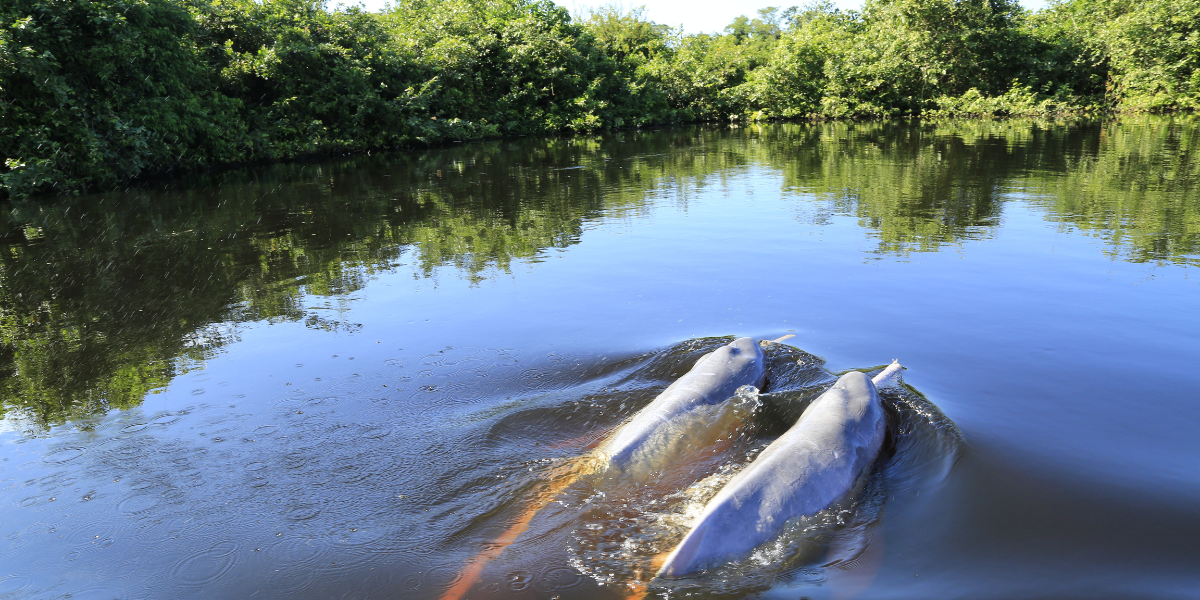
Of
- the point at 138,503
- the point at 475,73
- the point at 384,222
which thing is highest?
the point at 475,73

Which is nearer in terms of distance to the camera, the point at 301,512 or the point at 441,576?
the point at 441,576

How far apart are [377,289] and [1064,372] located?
804 cm

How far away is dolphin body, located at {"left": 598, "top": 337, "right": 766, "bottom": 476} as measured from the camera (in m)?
4.64

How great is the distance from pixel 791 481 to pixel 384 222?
12.6 m

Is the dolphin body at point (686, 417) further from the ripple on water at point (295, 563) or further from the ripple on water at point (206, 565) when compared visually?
the ripple on water at point (206, 565)

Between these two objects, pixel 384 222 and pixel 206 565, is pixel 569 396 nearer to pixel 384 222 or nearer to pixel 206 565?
pixel 206 565

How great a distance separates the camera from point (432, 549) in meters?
3.98

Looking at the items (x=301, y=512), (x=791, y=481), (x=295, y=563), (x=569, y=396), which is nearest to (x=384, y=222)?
(x=569, y=396)

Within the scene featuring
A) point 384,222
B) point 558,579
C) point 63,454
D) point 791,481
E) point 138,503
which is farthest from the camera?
point 384,222

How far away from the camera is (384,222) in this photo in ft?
48.6

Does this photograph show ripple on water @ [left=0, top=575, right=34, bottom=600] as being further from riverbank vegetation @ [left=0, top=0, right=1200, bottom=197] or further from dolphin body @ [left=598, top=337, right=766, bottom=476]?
riverbank vegetation @ [left=0, top=0, right=1200, bottom=197]

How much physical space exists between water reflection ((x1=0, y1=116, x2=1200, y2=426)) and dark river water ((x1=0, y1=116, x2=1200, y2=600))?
0.10m

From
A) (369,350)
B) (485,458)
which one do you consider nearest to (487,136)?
(369,350)

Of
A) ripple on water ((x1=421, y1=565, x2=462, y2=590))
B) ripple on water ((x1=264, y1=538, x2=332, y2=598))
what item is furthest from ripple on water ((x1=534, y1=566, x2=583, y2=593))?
ripple on water ((x1=264, y1=538, x2=332, y2=598))
